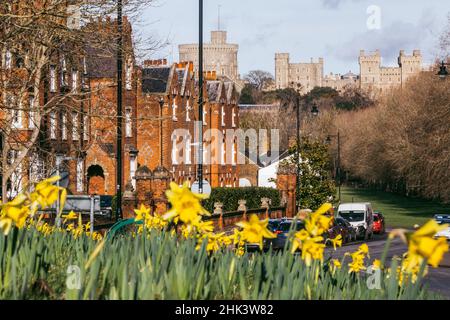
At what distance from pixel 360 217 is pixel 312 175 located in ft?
43.3

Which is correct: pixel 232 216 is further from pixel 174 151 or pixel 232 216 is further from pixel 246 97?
pixel 246 97

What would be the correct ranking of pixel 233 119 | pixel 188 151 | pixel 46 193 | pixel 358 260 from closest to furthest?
pixel 46 193 → pixel 358 260 → pixel 188 151 → pixel 233 119

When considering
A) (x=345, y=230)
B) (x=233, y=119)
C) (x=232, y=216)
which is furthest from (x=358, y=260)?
(x=233, y=119)

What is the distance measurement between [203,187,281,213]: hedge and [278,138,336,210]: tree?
5.54 feet

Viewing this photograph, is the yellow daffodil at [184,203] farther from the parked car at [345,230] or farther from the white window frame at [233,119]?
the white window frame at [233,119]

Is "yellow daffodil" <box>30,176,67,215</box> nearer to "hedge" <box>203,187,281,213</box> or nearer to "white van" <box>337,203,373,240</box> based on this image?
"white van" <box>337,203,373,240</box>

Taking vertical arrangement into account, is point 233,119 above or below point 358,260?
above

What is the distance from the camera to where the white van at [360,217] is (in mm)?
48669

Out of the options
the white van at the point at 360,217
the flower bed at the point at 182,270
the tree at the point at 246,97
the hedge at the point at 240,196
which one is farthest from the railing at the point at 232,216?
the tree at the point at 246,97

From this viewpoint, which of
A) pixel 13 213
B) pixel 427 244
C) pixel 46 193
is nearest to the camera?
pixel 427 244

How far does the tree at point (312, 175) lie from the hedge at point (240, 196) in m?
1.69

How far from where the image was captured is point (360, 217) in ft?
166

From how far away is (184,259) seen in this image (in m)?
6.56

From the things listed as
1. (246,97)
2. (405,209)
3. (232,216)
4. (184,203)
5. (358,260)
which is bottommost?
(405,209)
